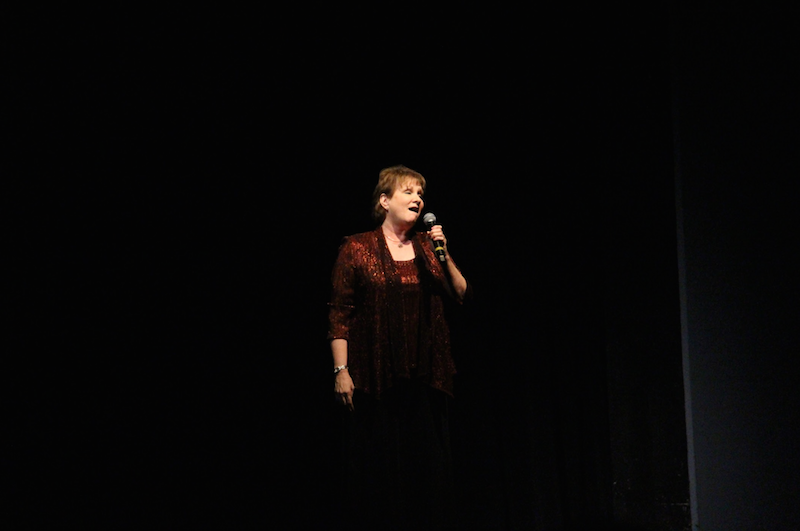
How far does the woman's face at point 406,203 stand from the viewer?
2723 mm

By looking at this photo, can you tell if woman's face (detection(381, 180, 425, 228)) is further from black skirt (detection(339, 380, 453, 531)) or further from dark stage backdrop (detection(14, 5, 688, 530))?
black skirt (detection(339, 380, 453, 531))

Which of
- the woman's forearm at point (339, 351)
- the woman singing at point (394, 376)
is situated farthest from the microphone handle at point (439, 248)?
the woman's forearm at point (339, 351)

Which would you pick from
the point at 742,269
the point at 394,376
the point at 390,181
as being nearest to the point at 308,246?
the point at 390,181

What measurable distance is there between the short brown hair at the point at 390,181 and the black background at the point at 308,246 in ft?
1.36

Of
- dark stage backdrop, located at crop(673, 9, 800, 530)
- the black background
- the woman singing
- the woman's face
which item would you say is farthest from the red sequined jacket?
dark stage backdrop, located at crop(673, 9, 800, 530)

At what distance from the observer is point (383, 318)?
2.66 metres

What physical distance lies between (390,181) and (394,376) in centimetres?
73

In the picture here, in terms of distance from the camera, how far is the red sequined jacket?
264 centimetres

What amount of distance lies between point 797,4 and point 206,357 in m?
2.65

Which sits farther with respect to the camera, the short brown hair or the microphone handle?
the short brown hair

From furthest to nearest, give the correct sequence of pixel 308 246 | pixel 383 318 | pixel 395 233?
pixel 308 246, pixel 395 233, pixel 383 318

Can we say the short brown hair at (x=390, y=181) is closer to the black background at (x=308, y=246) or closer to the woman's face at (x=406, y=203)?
the woman's face at (x=406, y=203)

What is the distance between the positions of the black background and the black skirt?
49 cm

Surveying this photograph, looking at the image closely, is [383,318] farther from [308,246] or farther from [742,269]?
[742,269]
